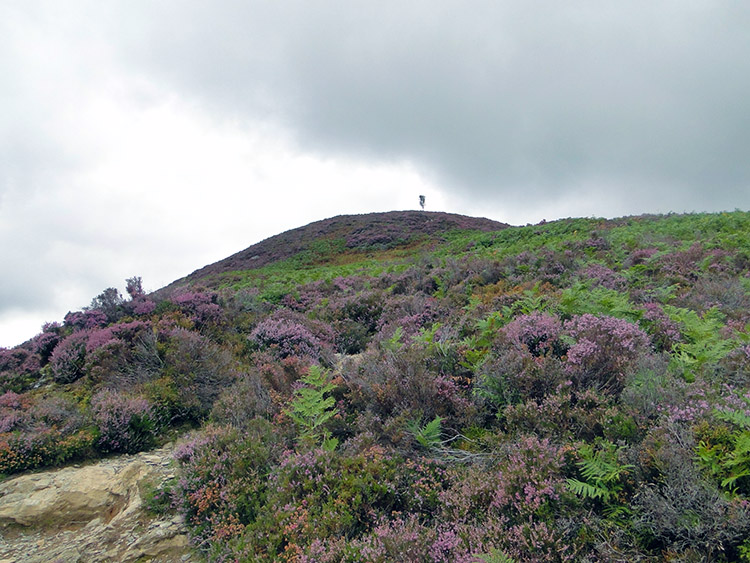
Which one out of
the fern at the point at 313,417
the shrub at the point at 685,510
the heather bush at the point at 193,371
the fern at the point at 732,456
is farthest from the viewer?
the heather bush at the point at 193,371

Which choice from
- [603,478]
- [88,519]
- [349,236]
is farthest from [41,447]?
[349,236]

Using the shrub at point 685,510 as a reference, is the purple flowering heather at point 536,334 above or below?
above

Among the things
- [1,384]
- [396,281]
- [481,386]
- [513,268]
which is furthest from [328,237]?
[481,386]

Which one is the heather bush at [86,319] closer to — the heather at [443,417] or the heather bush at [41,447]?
the heather at [443,417]

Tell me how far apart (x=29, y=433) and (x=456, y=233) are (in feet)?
116

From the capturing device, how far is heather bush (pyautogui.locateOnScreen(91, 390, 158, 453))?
6.00 meters

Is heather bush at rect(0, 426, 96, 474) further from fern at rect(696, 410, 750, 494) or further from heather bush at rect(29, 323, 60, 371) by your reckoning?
fern at rect(696, 410, 750, 494)

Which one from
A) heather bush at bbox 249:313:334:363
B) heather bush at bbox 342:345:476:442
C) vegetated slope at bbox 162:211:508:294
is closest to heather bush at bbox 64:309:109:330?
heather bush at bbox 249:313:334:363

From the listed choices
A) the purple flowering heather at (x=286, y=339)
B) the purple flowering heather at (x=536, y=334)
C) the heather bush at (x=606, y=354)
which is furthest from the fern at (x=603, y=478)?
the purple flowering heather at (x=286, y=339)

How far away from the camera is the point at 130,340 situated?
28.0 ft

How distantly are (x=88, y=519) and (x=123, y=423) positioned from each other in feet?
5.08

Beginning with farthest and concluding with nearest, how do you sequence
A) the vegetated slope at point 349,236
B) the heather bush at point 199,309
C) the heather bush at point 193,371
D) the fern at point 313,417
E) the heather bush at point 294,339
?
1. the vegetated slope at point 349,236
2. the heather bush at point 199,309
3. the heather bush at point 294,339
4. the heather bush at point 193,371
5. the fern at point 313,417

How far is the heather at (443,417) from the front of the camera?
307cm

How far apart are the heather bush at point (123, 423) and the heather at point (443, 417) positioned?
0.03 meters
